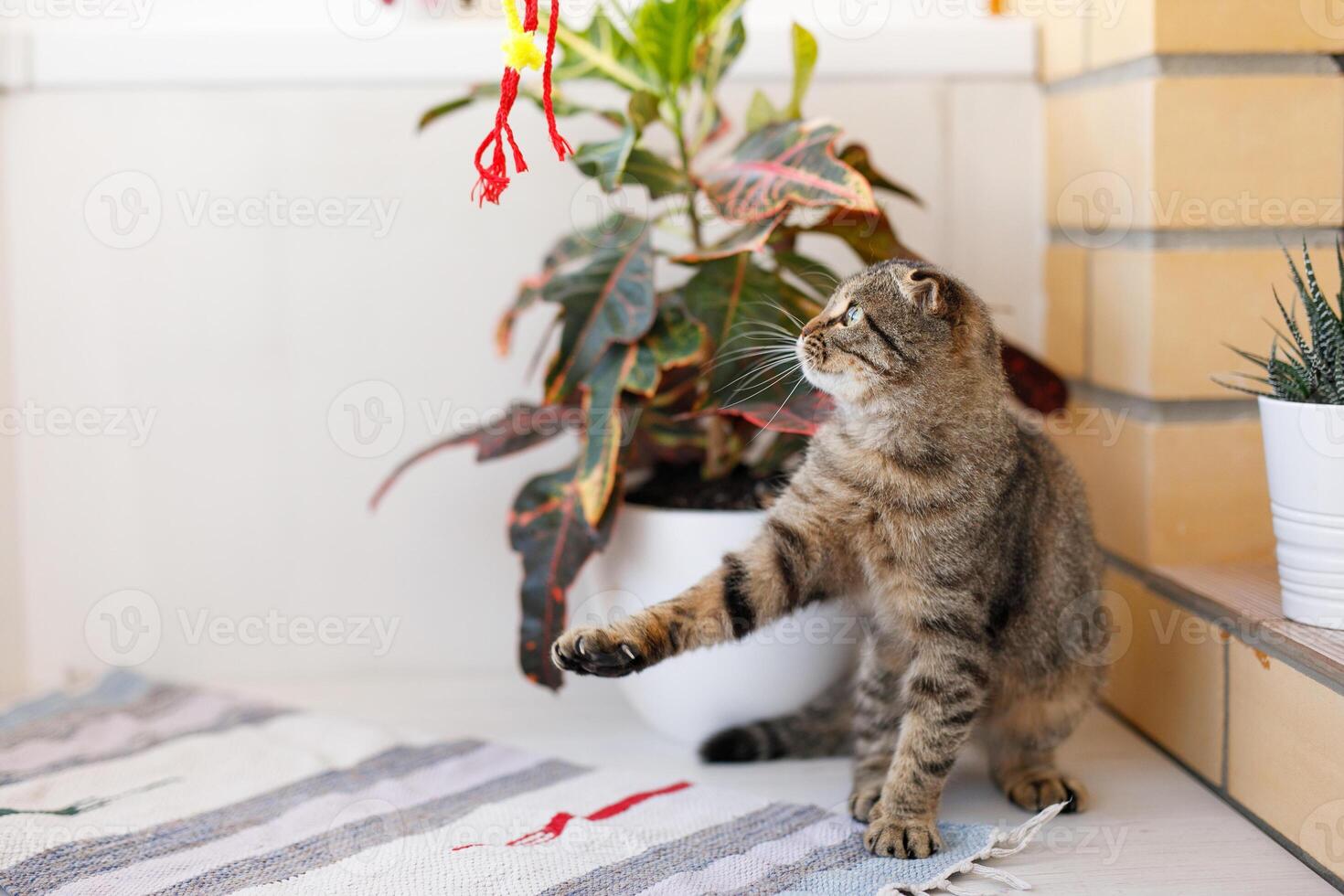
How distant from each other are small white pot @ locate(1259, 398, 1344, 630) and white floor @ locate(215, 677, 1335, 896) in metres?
0.25

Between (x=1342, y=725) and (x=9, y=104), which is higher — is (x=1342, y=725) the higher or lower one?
the lower one

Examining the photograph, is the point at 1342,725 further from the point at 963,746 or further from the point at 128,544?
the point at 128,544

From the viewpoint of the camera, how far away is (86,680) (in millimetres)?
1633

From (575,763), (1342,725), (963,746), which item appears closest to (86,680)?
(575,763)

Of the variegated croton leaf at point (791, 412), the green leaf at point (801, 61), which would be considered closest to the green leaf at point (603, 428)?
the variegated croton leaf at point (791, 412)

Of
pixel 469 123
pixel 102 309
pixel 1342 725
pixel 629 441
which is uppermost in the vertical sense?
pixel 469 123

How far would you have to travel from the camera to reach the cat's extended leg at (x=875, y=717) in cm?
123

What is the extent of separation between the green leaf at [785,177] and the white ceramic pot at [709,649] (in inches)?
13.9

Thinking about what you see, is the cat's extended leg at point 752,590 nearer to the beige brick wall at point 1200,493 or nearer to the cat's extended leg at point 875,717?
the cat's extended leg at point 875,717

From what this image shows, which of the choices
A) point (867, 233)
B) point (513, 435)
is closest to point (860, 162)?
point (867, 233)

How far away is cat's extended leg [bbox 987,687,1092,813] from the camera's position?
4.09 ft

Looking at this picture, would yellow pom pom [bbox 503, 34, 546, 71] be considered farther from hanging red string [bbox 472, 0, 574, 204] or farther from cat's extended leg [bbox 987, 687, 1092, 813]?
cat's extended leg [bbox 987, 687, 1092, 813]

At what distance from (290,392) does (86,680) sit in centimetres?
50

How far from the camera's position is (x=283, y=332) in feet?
5.42
